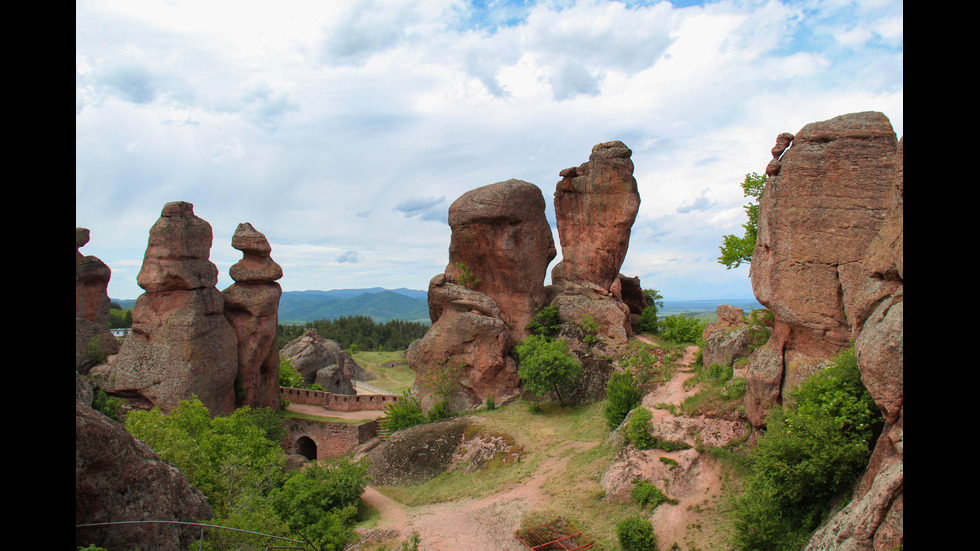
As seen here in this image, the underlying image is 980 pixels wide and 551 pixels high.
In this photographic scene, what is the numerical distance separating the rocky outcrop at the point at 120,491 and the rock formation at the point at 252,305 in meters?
22.3

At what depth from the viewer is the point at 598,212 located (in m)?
34.8

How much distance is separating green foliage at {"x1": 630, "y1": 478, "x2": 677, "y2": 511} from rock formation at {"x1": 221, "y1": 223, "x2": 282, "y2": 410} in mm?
23248

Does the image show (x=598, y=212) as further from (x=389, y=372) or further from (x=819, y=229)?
(x=389, y=372)

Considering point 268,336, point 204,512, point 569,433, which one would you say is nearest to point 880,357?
point 204,512

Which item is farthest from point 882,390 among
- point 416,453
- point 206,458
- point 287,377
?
point 287,377

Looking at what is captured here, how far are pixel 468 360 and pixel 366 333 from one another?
69948mm

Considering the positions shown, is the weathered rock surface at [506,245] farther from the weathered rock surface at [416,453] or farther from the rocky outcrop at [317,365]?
the rocky outcrop at [317,365]

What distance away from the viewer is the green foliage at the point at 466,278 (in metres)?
34.8

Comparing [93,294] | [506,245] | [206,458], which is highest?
[506,245]

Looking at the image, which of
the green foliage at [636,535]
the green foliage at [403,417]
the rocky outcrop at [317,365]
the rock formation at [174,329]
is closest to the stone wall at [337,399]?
the green foliage at [403,417]

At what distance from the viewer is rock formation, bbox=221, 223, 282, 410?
31859mm

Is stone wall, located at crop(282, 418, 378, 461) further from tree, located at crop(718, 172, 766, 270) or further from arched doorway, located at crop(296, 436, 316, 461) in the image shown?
tree, located at crop(718, 172, 766, 270)

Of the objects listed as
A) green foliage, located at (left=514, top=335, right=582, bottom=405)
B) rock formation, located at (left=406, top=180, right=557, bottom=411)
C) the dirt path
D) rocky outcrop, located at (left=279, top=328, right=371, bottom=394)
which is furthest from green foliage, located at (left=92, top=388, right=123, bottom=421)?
green foliage, located at (left=514, top=335, right=582, bottom=405)
